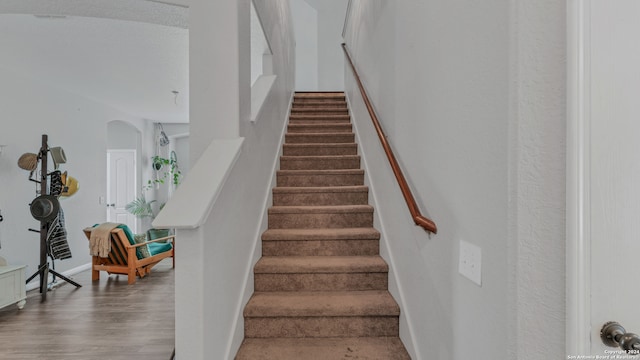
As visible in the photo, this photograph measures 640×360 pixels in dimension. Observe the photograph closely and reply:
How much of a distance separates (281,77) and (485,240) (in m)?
3.26

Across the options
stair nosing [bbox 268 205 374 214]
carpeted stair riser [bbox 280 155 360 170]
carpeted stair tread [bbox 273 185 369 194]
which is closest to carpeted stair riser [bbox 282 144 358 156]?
carpeted stair riser [bbox 280 155 360 170]

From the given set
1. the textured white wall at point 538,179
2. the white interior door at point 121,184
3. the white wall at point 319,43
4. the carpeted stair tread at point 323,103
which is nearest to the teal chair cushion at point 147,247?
the white interior door at point 121,184

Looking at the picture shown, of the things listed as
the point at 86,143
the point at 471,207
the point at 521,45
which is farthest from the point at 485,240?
the point at 86,143

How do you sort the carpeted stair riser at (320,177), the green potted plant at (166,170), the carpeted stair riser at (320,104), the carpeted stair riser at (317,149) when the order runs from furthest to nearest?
the green potted plant at (166,170) → the carpeted stair riser at (320,104) → the carpeted stair riser at (317,149) → the carpeted stair riser at (320,177)

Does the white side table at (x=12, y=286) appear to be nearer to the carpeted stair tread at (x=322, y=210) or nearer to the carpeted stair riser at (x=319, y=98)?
the carpeted stair tread at (x=322, y=210)

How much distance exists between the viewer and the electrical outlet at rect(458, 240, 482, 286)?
100 cm

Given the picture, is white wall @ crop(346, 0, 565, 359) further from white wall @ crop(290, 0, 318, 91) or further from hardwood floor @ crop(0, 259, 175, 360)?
white wall @ crop(290, 0, 318, 91)

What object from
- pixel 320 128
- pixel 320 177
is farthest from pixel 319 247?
pixel 320 128

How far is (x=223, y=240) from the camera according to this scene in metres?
1.54

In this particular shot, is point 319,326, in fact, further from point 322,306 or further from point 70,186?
point 70,186

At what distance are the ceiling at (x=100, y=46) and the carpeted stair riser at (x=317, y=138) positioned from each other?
1.54 meters

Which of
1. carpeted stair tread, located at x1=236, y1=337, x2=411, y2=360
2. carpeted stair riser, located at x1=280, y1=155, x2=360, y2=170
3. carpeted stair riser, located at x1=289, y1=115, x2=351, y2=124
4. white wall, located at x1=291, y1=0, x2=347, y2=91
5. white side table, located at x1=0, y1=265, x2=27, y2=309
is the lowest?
white side table, located at x1=0, y1=265, x2=27, y2=309

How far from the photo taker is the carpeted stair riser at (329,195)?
2836 millimetres

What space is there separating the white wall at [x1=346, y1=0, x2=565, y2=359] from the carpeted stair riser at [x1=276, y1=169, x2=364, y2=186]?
1.30m
